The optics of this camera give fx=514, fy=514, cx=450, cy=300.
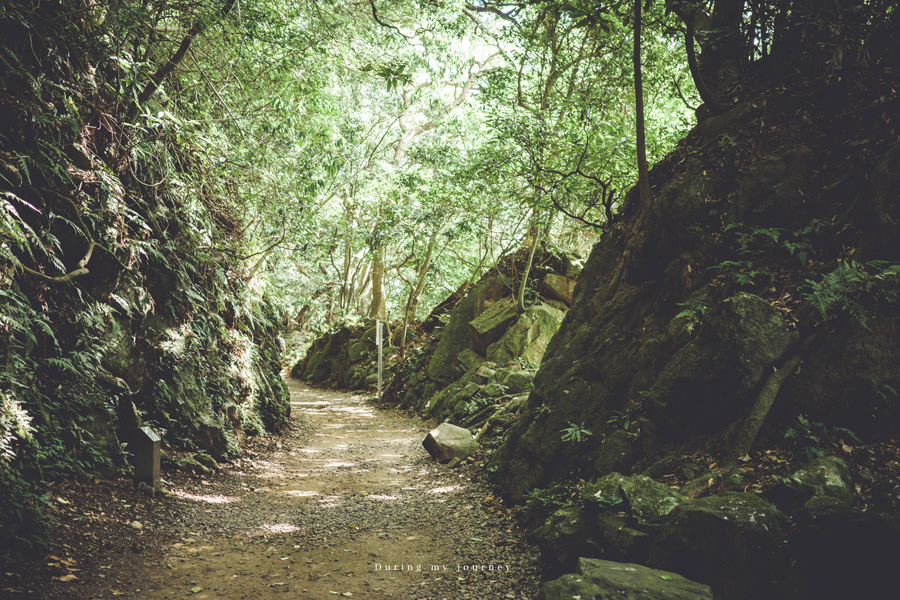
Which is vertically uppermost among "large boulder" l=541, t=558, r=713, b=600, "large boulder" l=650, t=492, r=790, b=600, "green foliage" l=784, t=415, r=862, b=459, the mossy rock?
the mossy rock

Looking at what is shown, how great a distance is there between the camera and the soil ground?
4242mm

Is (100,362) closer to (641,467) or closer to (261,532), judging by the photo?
(261,532)

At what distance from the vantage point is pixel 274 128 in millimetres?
8797

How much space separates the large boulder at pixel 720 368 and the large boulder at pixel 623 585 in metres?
1.74

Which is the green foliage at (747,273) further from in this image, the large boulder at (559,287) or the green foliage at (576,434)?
the large boulder at (559,287)

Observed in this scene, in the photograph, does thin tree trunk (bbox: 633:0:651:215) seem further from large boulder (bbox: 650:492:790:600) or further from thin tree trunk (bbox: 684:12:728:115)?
large boulder (bbox: 650:492:790:600)

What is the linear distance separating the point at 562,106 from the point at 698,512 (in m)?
8.80

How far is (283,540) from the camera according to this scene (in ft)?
17.8

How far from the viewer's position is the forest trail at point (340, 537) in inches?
173

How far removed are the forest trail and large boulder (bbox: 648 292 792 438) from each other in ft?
6.39

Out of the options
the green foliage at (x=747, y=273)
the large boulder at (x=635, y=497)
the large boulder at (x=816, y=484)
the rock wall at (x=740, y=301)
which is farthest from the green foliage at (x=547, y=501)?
the green foliage at (x=747, y=273)

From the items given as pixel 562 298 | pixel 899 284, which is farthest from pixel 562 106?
pixel 899 284

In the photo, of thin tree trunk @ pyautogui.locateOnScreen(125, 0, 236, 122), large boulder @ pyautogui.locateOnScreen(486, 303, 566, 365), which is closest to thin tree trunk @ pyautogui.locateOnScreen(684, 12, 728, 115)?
thin tree trunk @ pyautogui.locateOnScreen(125, 0, 236, 122)

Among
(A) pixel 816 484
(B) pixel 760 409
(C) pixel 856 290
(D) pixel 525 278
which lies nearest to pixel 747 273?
(C) pixel 856 290
